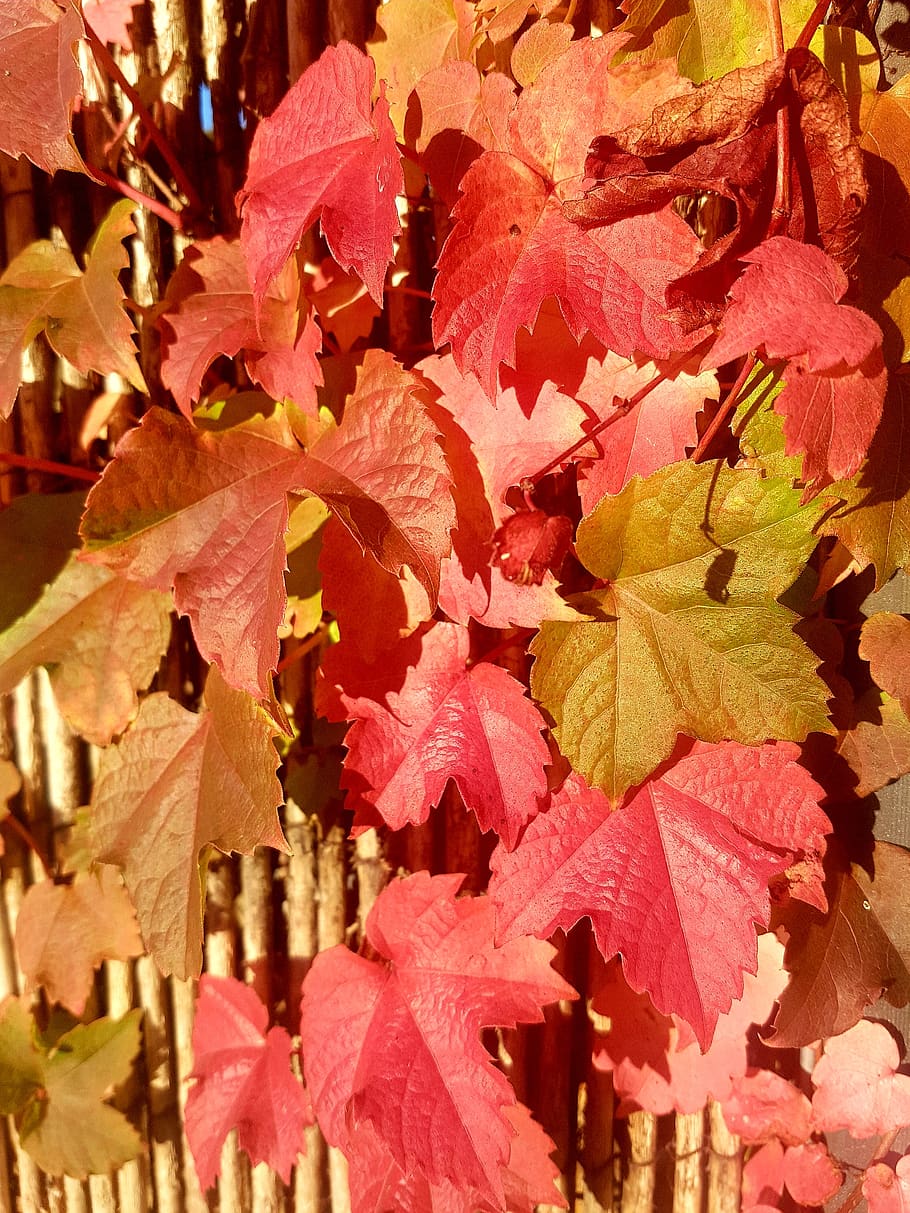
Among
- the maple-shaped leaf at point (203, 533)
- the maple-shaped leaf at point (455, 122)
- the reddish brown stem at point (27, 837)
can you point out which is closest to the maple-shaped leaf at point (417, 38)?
the maple-shaped leaf at point (455, 122)

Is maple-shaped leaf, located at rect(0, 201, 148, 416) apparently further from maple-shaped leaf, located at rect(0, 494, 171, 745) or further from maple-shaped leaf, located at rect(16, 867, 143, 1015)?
maple-shaped leaf, located at rect(16, 867, 143, 1015)

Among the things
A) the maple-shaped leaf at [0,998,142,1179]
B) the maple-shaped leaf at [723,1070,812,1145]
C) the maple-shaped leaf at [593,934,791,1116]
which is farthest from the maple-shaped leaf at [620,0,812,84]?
the maple-shaped leaf at [0,998,142,1179]

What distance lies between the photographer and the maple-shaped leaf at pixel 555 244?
511mm

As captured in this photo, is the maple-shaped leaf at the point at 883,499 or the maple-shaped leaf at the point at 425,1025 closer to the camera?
the maple-shaped leaf at the point at 883,499

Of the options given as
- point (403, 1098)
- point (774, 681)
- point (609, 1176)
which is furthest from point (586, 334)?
point (609, 1176)

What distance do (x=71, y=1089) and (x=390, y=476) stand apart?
2.37 ft

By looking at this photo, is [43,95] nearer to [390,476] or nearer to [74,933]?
[390,476]

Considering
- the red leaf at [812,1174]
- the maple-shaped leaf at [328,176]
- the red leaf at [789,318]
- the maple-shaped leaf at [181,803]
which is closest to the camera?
the red leaf at [789,318]

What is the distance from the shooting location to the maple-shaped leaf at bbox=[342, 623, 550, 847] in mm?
603

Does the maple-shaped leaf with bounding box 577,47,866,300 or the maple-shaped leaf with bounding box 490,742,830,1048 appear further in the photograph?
the maple-shaped leaf with bounding box 490,742,830,1048

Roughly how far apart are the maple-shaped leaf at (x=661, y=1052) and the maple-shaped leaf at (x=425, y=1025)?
122mm

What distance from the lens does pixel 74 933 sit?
83cm

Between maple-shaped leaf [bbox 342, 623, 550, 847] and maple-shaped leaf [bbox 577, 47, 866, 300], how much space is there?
291 mm

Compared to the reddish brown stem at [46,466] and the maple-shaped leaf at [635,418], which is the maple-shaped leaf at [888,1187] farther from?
the reddish brown stem at [46,466]
